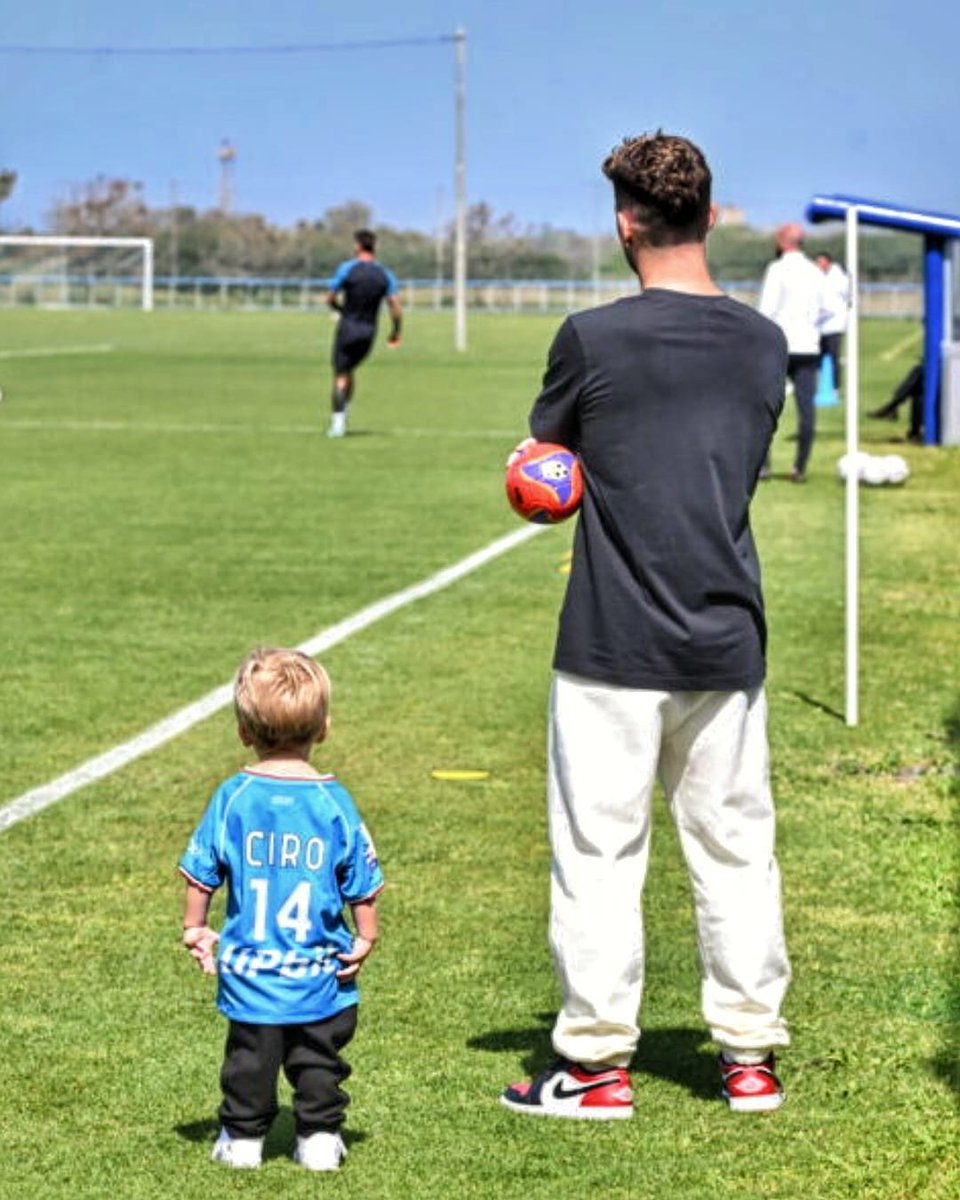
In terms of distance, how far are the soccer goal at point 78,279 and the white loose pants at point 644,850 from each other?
83.8m

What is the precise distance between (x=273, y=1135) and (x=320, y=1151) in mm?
281

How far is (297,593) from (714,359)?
9084 millimetres

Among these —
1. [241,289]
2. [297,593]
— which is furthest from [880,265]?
[297,593]

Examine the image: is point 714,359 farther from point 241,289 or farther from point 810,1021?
point 241,289

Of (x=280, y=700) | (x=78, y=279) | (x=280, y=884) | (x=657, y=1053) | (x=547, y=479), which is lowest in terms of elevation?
(x=657, y=1053)

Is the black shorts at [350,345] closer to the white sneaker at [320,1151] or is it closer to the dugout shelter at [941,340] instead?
the dugout shelter at [941,340]

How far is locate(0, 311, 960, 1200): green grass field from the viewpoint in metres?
5.46

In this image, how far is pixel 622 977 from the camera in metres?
5.68

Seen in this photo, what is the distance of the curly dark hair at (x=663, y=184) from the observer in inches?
216

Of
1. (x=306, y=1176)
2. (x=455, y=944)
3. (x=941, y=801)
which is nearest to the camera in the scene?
(x=306, y=1176)

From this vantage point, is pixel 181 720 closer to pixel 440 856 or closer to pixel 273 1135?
pixel 440 856

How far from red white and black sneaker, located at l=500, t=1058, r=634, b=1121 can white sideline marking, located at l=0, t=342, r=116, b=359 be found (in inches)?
1636

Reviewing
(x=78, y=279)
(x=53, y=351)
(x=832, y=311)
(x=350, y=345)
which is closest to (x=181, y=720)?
(x=350, y=345)

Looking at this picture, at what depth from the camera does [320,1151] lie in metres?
5.27
